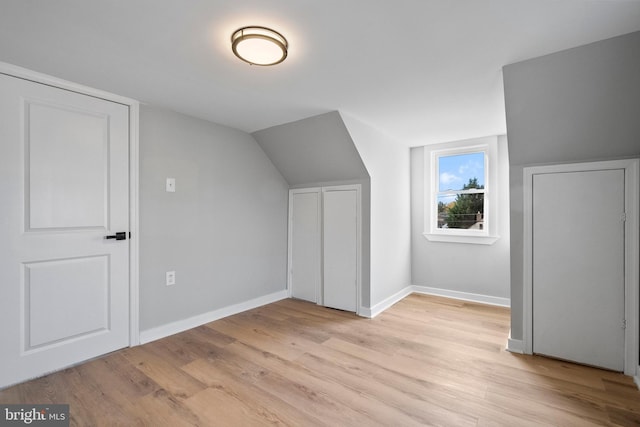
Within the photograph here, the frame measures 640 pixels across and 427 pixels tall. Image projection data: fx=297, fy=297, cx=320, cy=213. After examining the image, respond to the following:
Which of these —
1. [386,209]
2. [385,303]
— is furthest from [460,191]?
[385,303]

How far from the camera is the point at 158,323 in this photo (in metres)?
2.69

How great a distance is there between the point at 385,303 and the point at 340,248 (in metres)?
0.86

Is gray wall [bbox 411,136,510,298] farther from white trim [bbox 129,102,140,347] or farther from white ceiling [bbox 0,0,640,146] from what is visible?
white trim [bbox 129,102,140,347]

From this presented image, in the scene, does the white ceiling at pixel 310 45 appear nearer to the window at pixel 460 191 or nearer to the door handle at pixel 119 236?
the door handle at pixel 119 236

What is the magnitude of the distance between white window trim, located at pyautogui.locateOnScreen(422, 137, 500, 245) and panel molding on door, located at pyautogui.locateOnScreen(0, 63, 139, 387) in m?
3.51

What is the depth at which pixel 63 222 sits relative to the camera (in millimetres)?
2164

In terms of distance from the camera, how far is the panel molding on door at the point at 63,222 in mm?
1955

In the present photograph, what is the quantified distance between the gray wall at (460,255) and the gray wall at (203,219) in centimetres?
196

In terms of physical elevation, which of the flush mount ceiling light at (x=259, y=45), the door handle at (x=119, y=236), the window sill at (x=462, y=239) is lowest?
the window sill at (x=462, y=239)

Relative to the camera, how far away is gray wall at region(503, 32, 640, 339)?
1767 millimetres

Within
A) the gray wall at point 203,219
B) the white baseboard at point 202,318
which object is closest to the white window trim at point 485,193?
the gray wall at point 203,219

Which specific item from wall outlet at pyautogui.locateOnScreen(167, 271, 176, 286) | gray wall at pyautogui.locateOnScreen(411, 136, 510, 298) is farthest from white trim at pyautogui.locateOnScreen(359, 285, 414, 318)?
wall outlet at pyautogui.locateOnScreen(167, 271, 176, 286)

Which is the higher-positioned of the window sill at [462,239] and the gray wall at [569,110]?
the gray wall at [569,110]

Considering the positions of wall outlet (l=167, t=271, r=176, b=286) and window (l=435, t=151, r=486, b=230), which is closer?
wall outlet (l=167, t=271, r=176, b=286)
